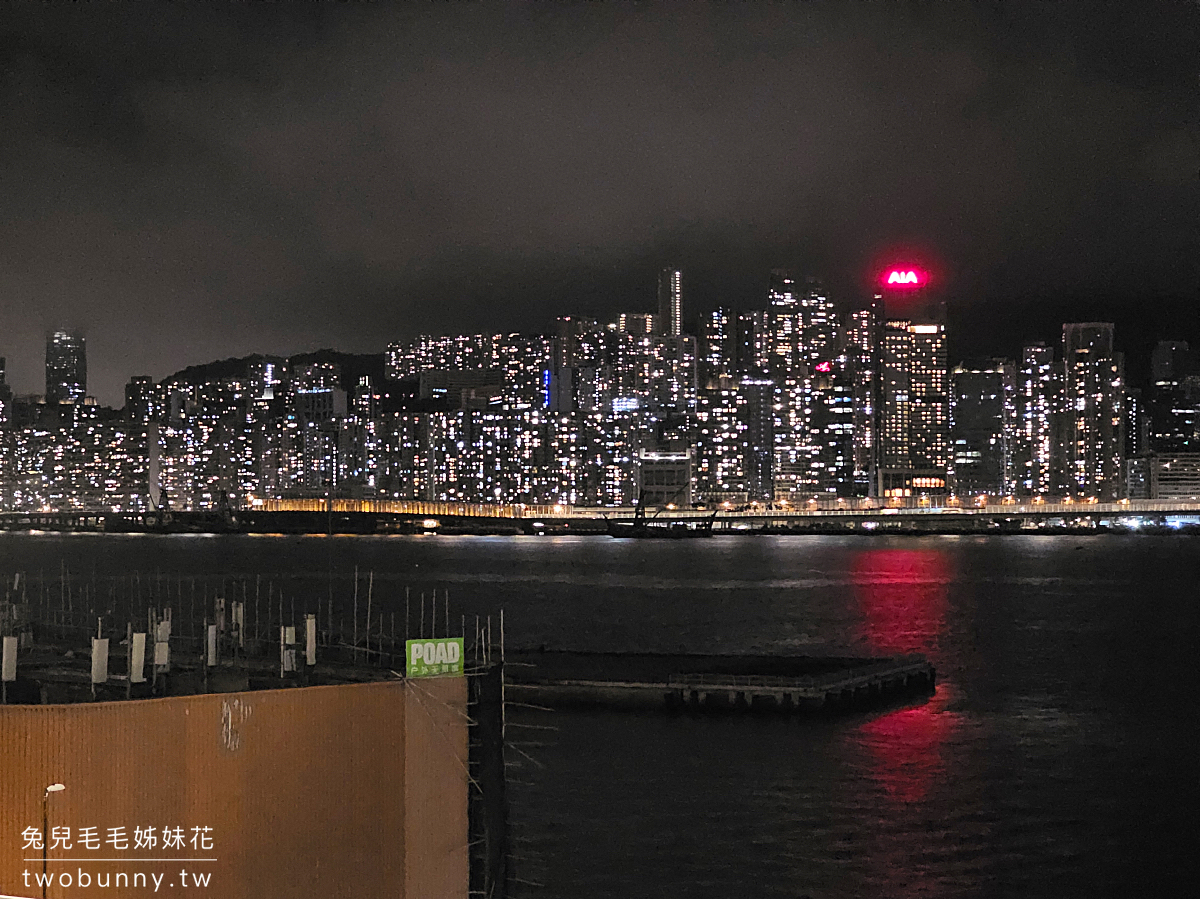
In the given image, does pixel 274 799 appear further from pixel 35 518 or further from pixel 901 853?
pixel 35 518

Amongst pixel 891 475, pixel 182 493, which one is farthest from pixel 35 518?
pixel 891 475

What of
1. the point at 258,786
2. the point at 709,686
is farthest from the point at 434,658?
the point at 709,686

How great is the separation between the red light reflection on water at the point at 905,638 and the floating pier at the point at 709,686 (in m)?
0.81

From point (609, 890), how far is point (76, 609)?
37.7m

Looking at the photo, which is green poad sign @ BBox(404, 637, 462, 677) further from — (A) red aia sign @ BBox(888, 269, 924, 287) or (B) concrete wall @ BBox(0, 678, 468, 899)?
(A) red aia sign @ BBox(888, 269, 924, 287)

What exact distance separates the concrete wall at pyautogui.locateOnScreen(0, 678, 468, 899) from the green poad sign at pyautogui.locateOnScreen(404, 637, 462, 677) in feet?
0.30

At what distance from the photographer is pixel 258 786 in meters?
9.95

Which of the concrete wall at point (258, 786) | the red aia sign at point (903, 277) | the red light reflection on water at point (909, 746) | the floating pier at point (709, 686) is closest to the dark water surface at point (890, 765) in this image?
the red light reflection on water at point (909, 746)

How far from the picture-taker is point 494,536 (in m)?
134

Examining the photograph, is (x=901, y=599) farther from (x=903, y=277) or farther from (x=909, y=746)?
(x=903, y=277)

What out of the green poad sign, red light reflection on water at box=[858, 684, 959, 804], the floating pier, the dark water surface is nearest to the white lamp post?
the green poad sign

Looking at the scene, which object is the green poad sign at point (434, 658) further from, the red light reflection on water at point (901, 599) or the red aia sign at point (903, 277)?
the red aia sign at point (903, 277)

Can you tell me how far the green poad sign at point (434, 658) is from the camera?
35.6 ft

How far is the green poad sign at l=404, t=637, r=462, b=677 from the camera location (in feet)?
35.6
